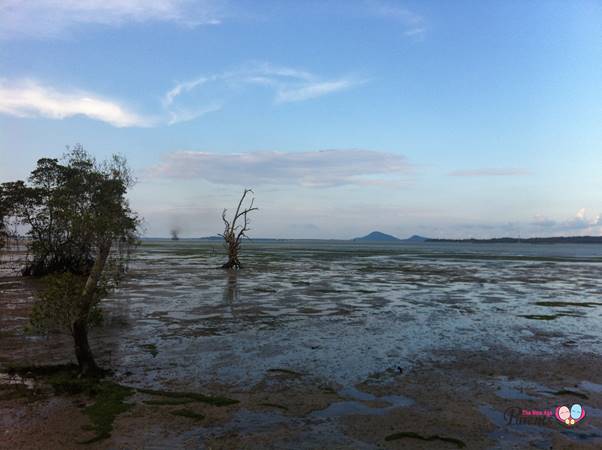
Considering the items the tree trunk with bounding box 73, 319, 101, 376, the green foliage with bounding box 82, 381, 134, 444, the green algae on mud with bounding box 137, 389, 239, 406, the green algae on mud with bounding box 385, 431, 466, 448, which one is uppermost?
the tree trunk with bounding box 73, 319, 101, 376

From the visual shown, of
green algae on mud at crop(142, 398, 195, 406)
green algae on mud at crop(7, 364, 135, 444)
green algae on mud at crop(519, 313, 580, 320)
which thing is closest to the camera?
green algae on mud at crop(7, 364, 135, 444)

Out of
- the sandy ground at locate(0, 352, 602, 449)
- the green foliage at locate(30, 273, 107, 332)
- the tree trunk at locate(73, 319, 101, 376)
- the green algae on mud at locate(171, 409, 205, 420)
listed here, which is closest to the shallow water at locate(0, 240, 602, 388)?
the tree trunk at locate(73, 319, 101, 376)

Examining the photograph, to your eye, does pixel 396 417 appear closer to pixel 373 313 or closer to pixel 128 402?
pixel 128 402

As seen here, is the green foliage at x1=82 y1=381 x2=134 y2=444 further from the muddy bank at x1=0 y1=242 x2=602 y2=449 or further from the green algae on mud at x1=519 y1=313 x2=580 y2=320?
the green algae on mud at x1=519 y1=313 x2=580 y2=320

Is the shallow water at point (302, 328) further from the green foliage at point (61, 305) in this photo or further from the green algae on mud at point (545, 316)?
the green foliage at point (61, 305)

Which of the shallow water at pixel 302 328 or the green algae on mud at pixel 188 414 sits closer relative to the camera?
the green algae on mud at pixel 188 414

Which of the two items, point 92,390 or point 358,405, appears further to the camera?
point 92,390

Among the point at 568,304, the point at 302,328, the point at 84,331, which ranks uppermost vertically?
the point at 84,331

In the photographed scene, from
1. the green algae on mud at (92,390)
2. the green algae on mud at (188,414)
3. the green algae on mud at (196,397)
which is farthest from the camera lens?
the green algae on mud at (196,397)

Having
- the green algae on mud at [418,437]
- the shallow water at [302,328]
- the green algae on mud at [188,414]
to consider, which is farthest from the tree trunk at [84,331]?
the green algae on mud at [418,437]

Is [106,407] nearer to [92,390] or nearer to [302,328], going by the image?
[92,390]

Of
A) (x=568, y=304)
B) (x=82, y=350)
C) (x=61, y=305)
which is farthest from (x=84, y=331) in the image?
(x=568, y=304)

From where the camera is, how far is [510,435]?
→ 6.87 m

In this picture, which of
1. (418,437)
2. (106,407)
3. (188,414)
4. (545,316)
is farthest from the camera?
(545,316)
